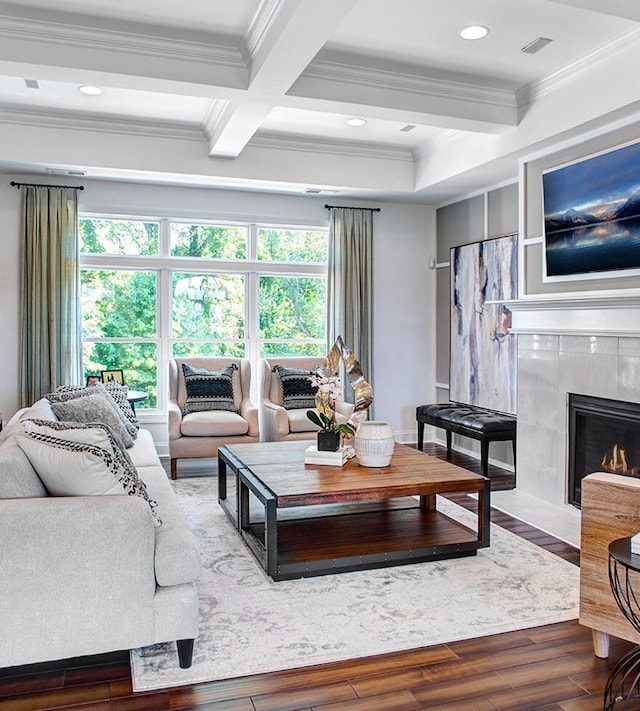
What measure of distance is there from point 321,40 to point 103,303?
3.75 m

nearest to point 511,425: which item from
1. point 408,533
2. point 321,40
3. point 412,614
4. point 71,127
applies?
point 408,533

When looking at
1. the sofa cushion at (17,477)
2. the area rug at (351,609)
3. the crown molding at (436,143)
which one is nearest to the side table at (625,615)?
the area rug at (351,609)

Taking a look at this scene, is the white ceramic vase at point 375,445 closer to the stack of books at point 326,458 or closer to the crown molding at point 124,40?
the stack of books at point 326,458

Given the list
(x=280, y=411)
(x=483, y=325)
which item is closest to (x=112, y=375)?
(x=280, y=411)

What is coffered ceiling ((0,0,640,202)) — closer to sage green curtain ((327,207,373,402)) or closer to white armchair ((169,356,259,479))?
sage green curtain ((327,207,373,402))

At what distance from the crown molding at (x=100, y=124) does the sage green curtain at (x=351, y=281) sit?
1780 mm

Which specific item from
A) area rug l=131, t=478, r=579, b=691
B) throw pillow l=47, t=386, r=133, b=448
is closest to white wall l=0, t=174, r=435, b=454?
throw pillow l=47, t=386, r=133, b=448

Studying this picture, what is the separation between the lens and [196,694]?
2262mm

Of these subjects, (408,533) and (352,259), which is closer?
(408,533)

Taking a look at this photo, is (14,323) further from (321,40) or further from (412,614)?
(412,614)

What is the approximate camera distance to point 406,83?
437 cm

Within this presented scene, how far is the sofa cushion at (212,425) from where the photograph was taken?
17.6 feet

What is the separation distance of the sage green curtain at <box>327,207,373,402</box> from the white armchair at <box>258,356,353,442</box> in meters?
0.58

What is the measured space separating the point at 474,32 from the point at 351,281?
10.7ft
